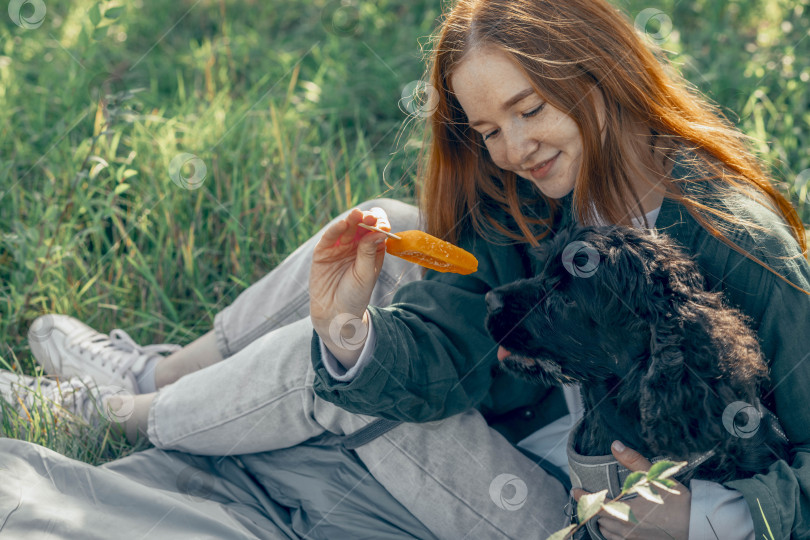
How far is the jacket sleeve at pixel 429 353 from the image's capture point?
2.19 meters

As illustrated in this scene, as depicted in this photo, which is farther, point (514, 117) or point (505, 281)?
point (505, 281)

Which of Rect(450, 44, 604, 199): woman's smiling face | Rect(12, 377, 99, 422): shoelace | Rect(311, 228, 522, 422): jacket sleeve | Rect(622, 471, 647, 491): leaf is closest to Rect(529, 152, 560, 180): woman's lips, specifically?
Rect(450, 44, 604, 199): woman's smiling face

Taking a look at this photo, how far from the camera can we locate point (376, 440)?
7.92 feet

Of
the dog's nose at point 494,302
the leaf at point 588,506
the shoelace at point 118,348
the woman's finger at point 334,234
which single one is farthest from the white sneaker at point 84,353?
the leaf at point 588,506

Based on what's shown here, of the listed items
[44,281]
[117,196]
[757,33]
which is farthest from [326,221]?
[757,33]

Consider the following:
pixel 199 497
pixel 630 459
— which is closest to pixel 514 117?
pixel 630 459

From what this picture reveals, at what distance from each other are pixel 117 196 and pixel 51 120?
0.93m

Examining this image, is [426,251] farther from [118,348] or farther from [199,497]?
[118,348]

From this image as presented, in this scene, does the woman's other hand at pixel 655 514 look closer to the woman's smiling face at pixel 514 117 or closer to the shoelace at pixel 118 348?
the woman's smiling face at pixel 514 117

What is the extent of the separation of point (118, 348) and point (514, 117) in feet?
6.41

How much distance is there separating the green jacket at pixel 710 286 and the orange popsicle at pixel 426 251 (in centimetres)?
24

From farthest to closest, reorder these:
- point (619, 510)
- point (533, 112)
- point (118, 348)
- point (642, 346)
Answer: point (118, 348)
point (533, 112)
point (642, 346)
point (619, 510)

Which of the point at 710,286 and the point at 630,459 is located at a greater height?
the point at 710,286

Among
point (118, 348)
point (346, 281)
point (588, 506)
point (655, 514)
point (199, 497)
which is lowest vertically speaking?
point (199, 497)
